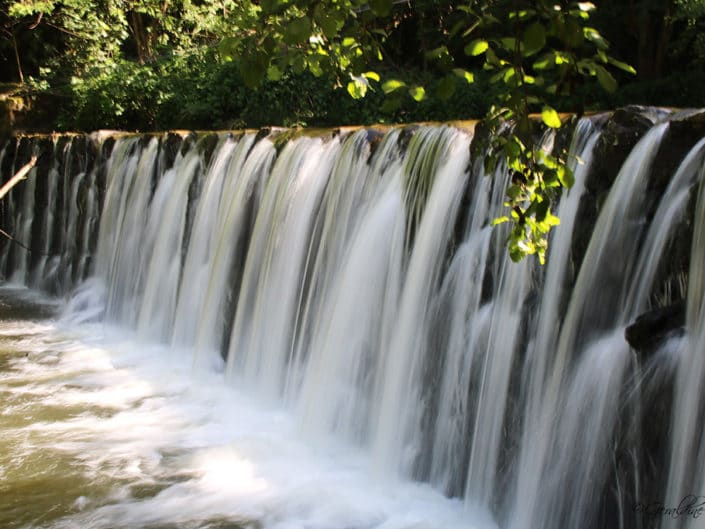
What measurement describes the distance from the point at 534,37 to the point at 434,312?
400 centimetres

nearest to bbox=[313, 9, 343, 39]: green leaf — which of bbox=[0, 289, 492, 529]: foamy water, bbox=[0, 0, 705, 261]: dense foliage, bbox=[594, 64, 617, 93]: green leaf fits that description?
bbox=[0, 0, 705, 261]: dense foliage

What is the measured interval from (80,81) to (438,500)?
15448 millimetres

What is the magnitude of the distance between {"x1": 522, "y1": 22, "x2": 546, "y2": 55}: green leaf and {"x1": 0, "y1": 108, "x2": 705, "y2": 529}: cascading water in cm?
236

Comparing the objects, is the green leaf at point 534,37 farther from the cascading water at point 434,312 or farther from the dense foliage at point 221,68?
the dense foliage at point 221,68

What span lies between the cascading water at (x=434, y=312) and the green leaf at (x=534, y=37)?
236 cm

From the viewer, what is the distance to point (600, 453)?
13.3ft

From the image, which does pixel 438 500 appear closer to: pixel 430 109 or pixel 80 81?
pixel 430 109

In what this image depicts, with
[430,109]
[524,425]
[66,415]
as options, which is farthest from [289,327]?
[430,109]

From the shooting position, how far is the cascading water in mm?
4023

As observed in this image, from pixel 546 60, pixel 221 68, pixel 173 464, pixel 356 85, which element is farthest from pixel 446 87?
pixel 221 68

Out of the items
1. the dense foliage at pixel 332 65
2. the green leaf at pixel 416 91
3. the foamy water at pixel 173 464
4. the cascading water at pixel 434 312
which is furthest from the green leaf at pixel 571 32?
the foamy water at pixel 173 464

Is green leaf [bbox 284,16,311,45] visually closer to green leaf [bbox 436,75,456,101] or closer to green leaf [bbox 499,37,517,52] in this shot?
green leaf [bbox 436,75,456,101]

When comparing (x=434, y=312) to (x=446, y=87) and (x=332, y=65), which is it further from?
(x=446, y=87)

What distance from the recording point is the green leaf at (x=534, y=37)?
1.66 m
